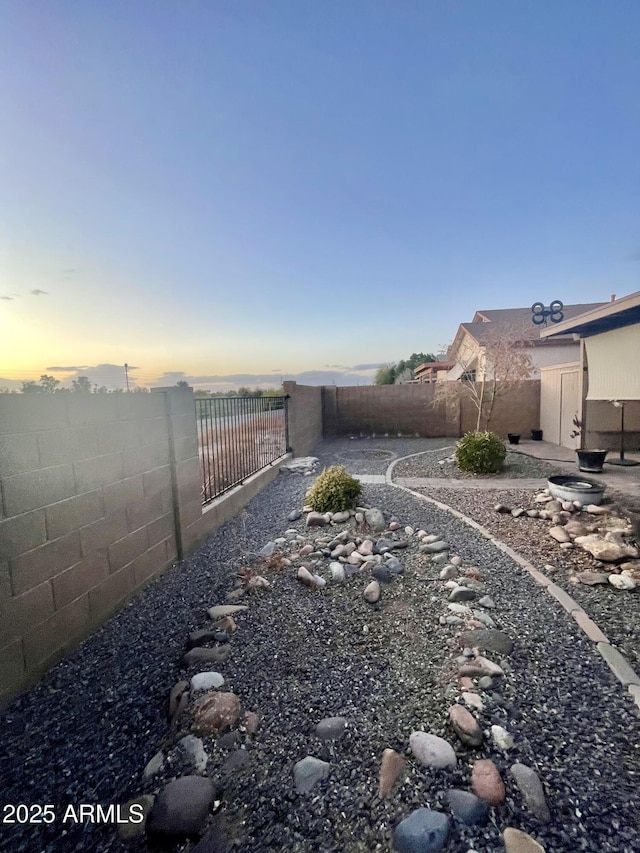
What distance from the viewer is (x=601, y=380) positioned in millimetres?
6387

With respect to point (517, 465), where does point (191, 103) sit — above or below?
above

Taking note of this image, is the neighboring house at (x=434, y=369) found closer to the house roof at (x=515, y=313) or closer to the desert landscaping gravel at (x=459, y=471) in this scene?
the house roof at (x=515, y=313)

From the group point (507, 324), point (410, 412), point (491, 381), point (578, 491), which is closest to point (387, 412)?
point (410, 412)

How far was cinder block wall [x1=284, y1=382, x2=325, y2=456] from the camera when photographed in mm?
8570

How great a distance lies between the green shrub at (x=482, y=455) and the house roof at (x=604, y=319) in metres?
2.21

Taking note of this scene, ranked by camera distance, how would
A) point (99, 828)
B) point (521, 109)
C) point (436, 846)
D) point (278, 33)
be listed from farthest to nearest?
1. point (521, 109)
2. point (278, 33)
3. point (99, 828)
4. point (436, 846)

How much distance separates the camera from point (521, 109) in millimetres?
6238

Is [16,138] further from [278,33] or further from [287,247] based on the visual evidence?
[287,247]

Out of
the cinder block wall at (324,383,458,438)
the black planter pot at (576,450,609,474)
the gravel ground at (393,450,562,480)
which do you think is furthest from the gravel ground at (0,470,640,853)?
the cinder block wall at (324,383,458,438)

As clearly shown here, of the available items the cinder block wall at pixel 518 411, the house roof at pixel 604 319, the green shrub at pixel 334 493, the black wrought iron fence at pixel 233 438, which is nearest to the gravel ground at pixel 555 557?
the green shrub at pixel 334 493

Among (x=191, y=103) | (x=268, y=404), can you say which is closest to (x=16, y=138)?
(x=191, y=103)

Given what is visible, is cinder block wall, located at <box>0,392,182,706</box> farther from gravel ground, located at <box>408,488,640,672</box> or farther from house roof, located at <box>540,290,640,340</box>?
house roof, located at <box>540,290,640,340</box>

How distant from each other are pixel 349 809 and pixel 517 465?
23.4 ft

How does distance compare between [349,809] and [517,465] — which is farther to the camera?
[517,465]
